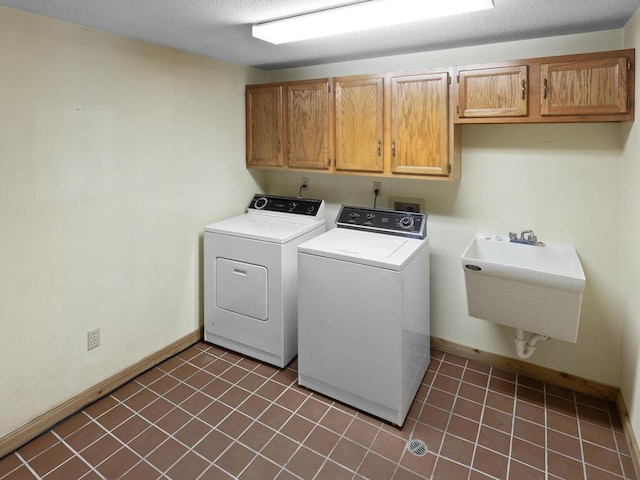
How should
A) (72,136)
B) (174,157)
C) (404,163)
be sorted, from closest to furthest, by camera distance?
(72,136), (404,163), (174,157)

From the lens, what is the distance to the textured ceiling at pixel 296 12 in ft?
6.01

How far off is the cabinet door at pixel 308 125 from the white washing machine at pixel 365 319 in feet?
2.36

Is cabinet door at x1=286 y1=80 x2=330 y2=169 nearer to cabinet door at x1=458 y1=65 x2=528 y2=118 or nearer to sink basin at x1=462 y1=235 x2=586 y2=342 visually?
cabinet door at x1=458 y1=65 x2=528 y2=118

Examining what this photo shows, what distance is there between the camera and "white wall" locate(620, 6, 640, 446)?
198 cm

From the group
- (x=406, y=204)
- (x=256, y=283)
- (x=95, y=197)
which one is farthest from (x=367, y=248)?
(x=95, y=197)

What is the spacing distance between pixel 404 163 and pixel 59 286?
2.19 m

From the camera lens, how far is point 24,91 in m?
1.94

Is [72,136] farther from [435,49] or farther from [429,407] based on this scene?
[429,407]

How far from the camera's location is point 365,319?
2244 mm

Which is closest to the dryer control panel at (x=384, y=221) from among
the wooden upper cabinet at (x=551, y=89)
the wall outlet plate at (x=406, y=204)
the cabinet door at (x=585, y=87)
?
the wall outlet plate at (x=406, y=204)

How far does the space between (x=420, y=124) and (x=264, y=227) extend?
4.33 ft

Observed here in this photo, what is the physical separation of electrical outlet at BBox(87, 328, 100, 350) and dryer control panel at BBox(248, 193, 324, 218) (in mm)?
1529

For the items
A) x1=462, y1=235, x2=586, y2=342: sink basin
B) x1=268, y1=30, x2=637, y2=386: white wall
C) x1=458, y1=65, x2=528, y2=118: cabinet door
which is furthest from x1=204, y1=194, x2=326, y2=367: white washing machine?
x1=458, y1=65, x2=528, y2=118: cabinet door

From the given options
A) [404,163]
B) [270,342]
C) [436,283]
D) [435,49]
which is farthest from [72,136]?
[436,283]
